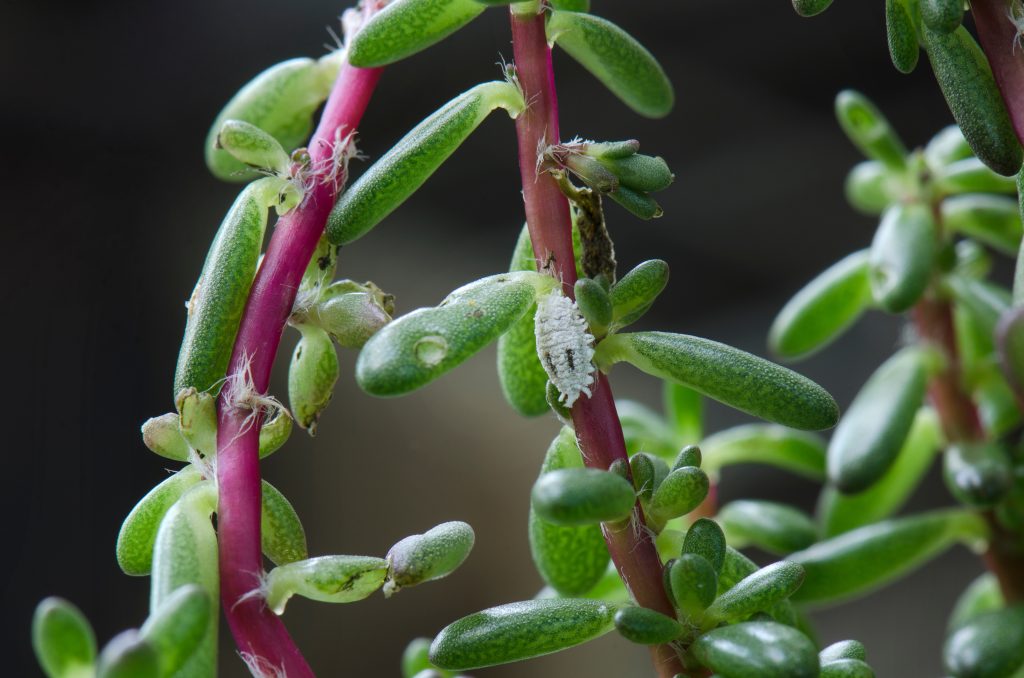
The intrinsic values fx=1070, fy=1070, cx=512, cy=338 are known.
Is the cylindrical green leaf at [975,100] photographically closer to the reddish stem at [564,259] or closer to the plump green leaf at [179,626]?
the reddish stem at [564,259]

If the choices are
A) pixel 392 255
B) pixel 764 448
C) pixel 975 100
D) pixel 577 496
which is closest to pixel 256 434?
pixel 577 496

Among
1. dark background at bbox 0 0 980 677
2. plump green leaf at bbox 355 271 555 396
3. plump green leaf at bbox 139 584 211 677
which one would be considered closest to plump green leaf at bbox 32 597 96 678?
plump green leaf at bbox 139 584 211 677

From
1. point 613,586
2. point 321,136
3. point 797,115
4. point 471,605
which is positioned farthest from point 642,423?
point 797,115

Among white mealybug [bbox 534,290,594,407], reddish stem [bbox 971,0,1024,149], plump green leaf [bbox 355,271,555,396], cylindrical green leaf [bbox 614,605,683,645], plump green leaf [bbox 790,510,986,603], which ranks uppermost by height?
reddish stem [bbox 971,0,1024,149]

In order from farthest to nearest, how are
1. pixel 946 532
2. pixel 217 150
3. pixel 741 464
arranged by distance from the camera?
pixel 741 464
pixel 946 532
pixel 217 150

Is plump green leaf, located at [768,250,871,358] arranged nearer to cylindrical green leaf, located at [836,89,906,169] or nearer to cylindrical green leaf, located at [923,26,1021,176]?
cylindrical green leaf, located at [836,89,906,169]

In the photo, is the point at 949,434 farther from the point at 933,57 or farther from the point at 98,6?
the point at 98,6
